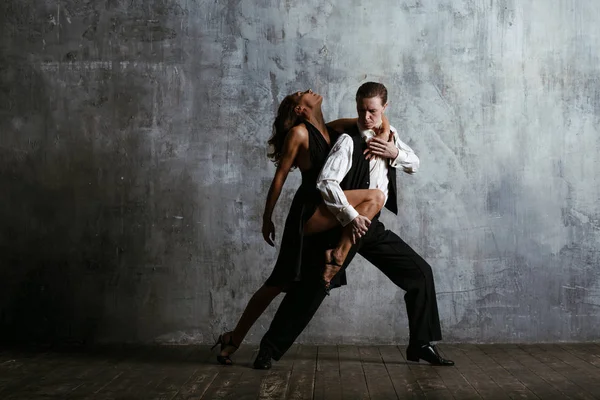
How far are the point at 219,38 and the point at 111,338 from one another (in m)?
2.04

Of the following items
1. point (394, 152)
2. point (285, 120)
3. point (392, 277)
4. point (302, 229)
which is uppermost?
point (285, 120)

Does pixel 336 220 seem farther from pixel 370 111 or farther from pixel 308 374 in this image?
pixel 308 374

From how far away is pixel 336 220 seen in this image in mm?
3896

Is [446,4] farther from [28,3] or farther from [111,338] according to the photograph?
[111,338]

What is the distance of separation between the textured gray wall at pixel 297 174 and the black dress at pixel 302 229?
919 millimetres

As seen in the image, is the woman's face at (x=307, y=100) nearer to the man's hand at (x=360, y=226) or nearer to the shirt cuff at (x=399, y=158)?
the shirt cuff at (x=399, y=158)

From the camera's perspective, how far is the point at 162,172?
496 centimetres

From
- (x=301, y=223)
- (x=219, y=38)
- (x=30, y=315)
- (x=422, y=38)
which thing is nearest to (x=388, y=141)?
(x=301, y=223)

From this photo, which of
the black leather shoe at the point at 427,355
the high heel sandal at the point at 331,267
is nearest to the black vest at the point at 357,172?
the high heel sandal at the point at 331,267

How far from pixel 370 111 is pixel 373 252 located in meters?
0.74

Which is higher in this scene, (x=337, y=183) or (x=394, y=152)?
(x=394, y=152)

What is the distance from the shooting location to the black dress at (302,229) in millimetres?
3926

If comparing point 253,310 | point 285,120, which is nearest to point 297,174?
point 285,120

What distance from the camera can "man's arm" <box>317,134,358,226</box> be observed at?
148 inches
